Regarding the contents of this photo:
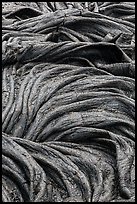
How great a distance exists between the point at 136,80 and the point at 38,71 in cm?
75

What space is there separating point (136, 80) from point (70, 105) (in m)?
0.62

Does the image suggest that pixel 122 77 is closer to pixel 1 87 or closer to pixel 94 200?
pixel 1 87

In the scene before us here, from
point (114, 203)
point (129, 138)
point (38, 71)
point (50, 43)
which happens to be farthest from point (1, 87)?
point (114, 203)

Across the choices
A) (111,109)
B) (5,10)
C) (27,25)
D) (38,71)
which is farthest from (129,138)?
(5,10)

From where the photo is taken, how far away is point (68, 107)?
3803mm

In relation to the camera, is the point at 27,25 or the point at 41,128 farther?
the point at 27,25

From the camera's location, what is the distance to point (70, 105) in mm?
3820

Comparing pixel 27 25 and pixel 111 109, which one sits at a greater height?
pixel 27 25

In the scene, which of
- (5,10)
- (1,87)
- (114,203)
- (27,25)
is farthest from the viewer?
(5,10)

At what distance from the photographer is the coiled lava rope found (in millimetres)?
3314

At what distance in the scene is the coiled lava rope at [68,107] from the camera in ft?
10.9

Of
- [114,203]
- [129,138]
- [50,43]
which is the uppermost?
[50,43]

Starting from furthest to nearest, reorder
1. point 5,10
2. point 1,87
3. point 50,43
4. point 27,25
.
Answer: point 5,10 → point 27,25 → point 50,43 → point 1,87

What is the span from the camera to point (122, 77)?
4141 mm
